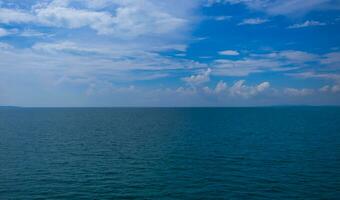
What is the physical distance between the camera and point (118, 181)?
155 feet

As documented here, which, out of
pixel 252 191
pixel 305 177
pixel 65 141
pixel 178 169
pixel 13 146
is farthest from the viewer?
pixel 65 141

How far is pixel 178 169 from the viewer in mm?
54875

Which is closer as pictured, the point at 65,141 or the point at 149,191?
the point at 149,191

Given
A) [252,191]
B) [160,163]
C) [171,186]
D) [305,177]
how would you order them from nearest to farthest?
[252,191] < [171,186] < [305,177] < [160,163]

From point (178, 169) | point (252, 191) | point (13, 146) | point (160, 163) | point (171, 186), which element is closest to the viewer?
point (252, 191)

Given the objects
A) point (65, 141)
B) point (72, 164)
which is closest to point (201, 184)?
point (72, 164)

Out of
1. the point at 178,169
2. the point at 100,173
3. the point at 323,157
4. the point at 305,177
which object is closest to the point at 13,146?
the point at 100,173

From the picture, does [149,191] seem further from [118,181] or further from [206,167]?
[206,167]

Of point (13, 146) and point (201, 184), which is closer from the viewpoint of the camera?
point (201, 184)

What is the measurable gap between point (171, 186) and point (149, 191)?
13.7 ft

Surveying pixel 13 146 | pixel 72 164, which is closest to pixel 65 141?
pixel 13 146

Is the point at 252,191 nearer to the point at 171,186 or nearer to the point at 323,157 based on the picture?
the point at 171,186

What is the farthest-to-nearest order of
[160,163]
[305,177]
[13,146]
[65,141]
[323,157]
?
[65,141], [13,146], [323,157], [160,163], [305,177]

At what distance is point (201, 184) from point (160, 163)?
49.8 ft
